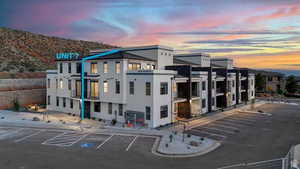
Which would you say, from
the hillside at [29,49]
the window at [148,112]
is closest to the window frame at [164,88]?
the window at [148,112]

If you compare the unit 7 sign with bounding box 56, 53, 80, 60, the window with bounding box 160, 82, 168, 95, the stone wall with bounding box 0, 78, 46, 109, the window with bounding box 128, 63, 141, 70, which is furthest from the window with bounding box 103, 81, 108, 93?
the stone wall with bounding box 0, 78, 46, 109

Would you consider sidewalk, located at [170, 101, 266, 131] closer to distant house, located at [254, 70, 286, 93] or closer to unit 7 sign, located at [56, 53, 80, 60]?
unit 7 sign, located at [56, 53, 80, 60]

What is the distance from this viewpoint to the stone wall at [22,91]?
46906 mm

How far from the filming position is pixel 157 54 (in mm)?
40906

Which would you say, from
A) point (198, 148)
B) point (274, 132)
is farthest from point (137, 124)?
point (274, 132)

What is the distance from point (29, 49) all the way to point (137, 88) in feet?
299

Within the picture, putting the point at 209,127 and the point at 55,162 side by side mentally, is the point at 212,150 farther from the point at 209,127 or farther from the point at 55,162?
the point at 55,162

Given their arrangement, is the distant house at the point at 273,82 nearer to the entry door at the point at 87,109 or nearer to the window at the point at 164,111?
the window at the point at 164,111

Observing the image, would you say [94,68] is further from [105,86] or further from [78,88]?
[78,88]

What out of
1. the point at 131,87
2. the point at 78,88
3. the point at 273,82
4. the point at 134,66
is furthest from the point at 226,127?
the point at 273,82

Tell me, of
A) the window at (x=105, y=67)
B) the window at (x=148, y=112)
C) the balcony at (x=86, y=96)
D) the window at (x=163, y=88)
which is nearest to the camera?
the window at (x=148, y=112)

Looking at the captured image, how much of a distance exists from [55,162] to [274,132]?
25.4m

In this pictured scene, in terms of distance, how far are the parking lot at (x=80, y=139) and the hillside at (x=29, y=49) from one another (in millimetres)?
63036

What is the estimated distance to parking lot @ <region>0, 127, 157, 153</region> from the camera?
76.1ft
